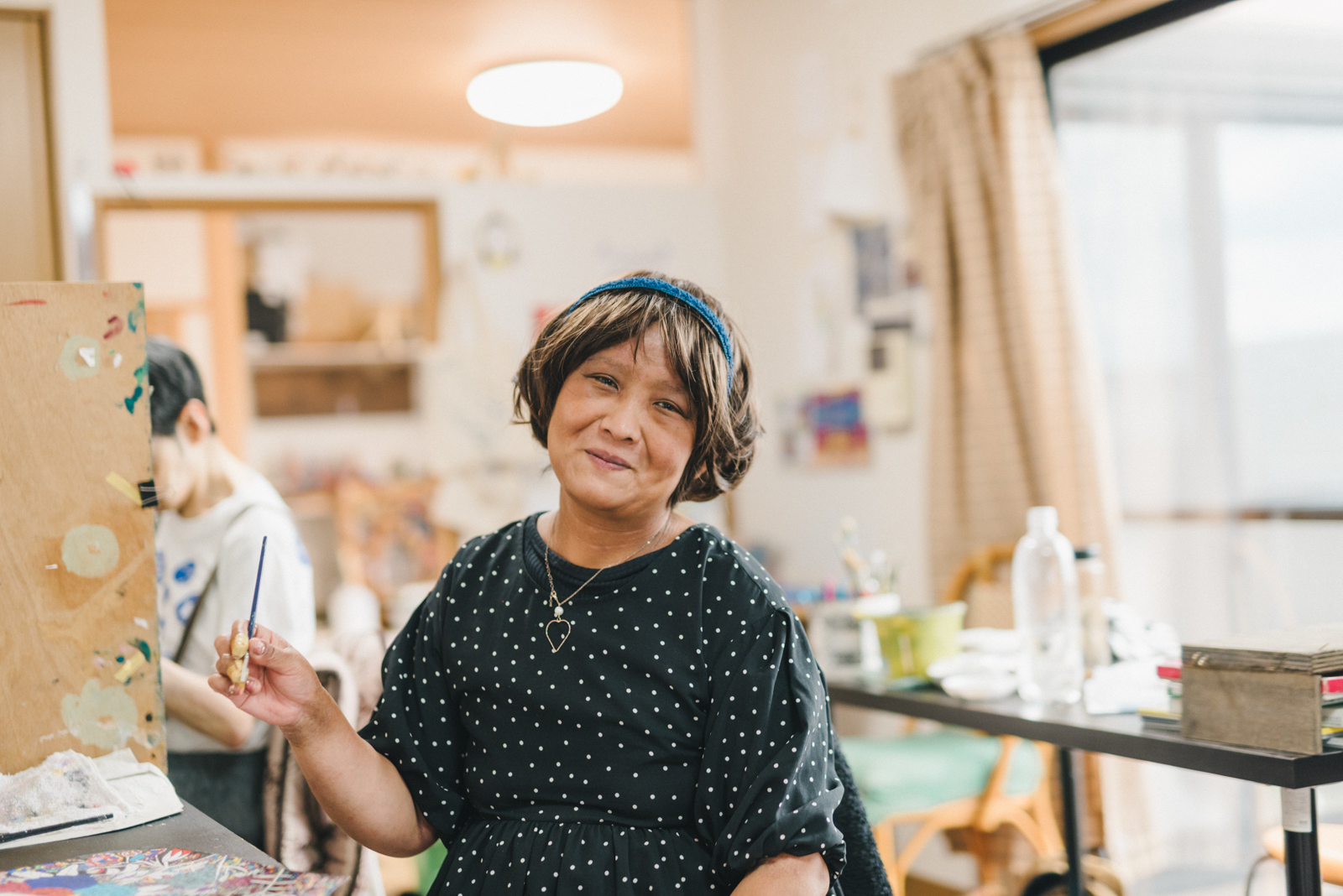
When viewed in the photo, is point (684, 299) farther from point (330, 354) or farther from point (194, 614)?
point (330, 354)

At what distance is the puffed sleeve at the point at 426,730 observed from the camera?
49.4 inches

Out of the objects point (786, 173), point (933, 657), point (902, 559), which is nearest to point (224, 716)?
point (933, 657)

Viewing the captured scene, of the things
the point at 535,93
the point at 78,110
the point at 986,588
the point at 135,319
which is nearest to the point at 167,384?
the point at 135,319

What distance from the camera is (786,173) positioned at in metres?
3.86

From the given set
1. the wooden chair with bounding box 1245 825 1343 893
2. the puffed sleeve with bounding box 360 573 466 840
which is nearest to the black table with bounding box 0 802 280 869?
the puffed sleeve with bounding box 360 573 466 840

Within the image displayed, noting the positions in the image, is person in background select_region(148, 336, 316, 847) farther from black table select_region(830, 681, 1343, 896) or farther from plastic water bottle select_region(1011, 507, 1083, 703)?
plastic water bottle select_region(1011, 507, 1083, 703)

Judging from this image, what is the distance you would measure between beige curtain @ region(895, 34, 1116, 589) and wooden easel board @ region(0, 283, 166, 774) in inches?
82.4

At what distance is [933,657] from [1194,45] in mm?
1638

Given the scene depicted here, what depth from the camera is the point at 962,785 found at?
2.37 m

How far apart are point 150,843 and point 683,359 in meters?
0.67

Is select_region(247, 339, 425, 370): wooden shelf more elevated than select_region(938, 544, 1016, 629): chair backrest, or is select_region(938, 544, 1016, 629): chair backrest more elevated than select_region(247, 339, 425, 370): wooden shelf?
select_region(247, 339, 425, 370): wooden shelf

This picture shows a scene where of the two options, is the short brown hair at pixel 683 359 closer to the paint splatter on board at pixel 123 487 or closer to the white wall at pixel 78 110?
the paint splatter on board at pixel 123 487

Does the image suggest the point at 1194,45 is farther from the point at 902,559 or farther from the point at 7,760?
the point at 7,760

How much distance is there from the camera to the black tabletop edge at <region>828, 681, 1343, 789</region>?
1.37m
